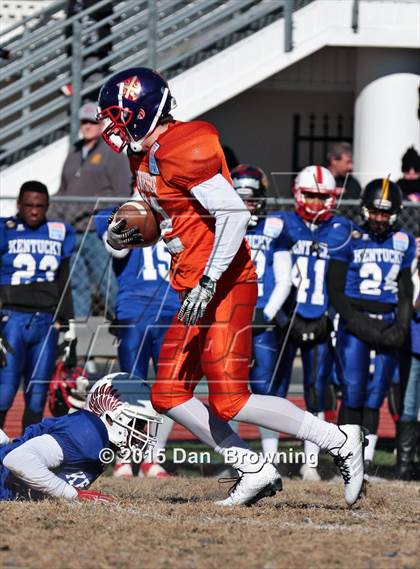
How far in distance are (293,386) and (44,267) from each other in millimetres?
2380

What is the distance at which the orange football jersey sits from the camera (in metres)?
5.76

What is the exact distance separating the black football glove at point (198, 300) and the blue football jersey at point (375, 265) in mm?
2790

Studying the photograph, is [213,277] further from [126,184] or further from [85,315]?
[126,184]

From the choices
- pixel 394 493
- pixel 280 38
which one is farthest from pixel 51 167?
pixel 394 493

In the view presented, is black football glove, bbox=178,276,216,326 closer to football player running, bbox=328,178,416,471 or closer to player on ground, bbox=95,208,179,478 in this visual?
player on ground, bbox=95,208,179,478

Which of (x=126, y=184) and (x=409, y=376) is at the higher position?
(x=126, y=184)

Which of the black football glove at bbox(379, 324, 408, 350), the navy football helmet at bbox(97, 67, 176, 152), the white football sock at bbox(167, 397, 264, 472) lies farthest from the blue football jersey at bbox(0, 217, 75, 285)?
the white football sock at bbox(167, 397, 264, 472)

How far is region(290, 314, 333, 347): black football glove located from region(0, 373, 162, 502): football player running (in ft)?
8.10

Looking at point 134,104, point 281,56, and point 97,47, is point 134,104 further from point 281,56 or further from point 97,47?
point 281,56

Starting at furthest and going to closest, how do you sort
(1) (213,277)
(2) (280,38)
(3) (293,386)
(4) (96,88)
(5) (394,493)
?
(2) (280,38) → (4) (96,88) → (3) (293,386) → (5) (394,493) → (1) (213,277)

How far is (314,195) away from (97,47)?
3.39m

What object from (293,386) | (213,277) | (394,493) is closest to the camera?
(213,277)

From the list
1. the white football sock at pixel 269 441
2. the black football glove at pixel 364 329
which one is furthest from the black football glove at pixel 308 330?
the white football sock at pixel 269 441

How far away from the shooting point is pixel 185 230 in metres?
5.98
